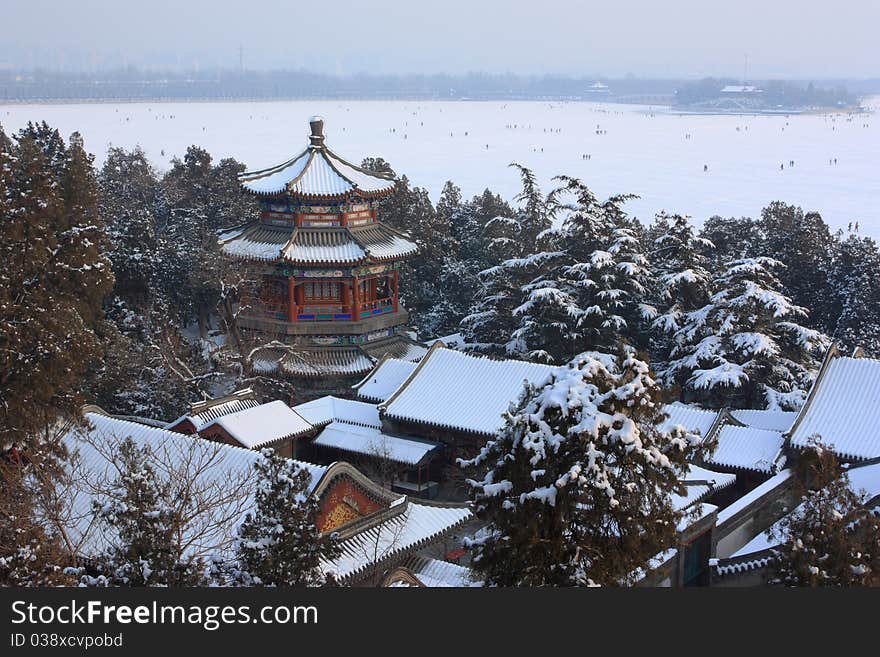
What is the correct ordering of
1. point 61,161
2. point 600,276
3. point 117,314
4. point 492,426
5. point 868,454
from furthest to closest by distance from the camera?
point 61,161 → point 117,314 → point 600,276 → point 492,426 → point 868,454

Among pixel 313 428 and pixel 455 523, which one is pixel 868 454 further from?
pixel 313 428

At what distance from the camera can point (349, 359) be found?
24.9 meters

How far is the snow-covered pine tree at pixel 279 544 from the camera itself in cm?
Answer: 929

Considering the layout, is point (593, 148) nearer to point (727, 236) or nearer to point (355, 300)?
point (727, 236)

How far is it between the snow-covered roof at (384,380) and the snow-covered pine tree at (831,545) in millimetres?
12284

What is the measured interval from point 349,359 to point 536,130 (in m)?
108

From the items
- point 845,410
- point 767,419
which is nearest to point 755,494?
point 845,410

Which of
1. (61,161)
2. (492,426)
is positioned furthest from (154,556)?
(61,161)

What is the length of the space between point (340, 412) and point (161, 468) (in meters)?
7.78

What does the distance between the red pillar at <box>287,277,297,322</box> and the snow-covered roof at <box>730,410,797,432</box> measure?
11.4 metres

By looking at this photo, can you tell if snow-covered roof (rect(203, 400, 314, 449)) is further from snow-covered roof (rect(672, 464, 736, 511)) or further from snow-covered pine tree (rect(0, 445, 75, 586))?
snow-covered roof (rect(672, 464, 736, 511))

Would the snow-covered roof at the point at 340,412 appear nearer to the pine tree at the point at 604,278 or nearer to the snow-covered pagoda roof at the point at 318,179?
the snow-covered pagoda roof at the point at 318,179

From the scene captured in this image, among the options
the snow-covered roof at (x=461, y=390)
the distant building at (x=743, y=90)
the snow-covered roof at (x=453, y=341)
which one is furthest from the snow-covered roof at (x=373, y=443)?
the distant building at (x=743, y=90)

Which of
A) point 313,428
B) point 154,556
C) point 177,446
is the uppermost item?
point 154,556
